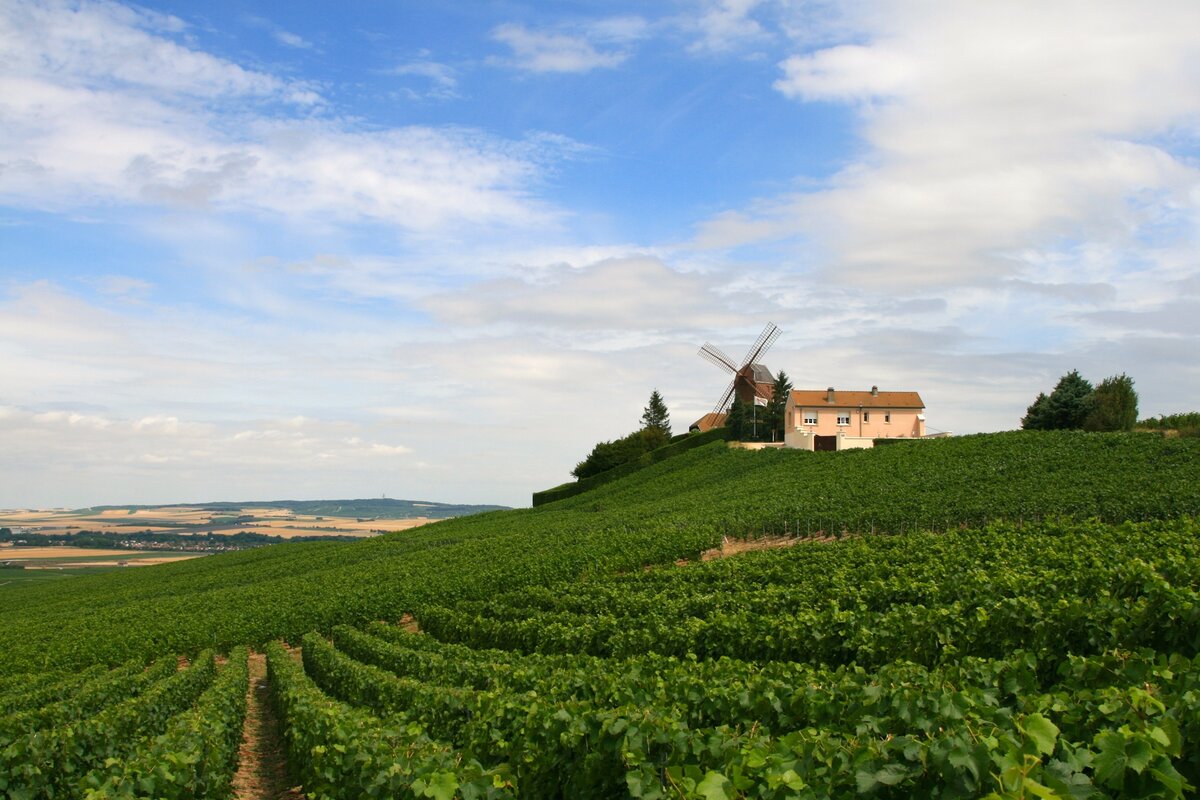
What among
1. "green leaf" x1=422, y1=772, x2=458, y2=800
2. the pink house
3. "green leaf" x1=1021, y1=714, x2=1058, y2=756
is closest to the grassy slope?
the pink house

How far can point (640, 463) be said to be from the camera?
65.9m

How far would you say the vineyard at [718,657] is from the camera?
17.0 feet

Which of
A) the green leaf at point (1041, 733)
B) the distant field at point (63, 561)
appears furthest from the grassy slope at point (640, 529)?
the distant field at point (63, 561)

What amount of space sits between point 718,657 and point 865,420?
58.8 m

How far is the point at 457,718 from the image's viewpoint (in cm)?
1052

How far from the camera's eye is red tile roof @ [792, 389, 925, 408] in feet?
233

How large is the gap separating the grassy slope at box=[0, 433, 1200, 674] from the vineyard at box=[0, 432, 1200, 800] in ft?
0.59

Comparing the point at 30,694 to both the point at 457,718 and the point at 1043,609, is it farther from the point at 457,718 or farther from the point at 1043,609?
the point at 1043,609

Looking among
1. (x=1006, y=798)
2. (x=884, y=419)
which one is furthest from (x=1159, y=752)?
(x=884, y=419)

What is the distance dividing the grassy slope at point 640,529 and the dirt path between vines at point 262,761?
8.58 metres

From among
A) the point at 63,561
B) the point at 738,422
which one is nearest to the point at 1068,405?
the point at 738,422

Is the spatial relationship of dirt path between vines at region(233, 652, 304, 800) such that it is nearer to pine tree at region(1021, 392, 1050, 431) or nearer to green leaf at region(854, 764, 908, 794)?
green leaf at region(854, 764, 908, 794)

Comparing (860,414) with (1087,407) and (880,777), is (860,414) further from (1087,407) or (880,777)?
(880,777)

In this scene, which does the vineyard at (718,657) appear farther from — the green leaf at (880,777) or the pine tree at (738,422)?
the pine tree at (738,422)
